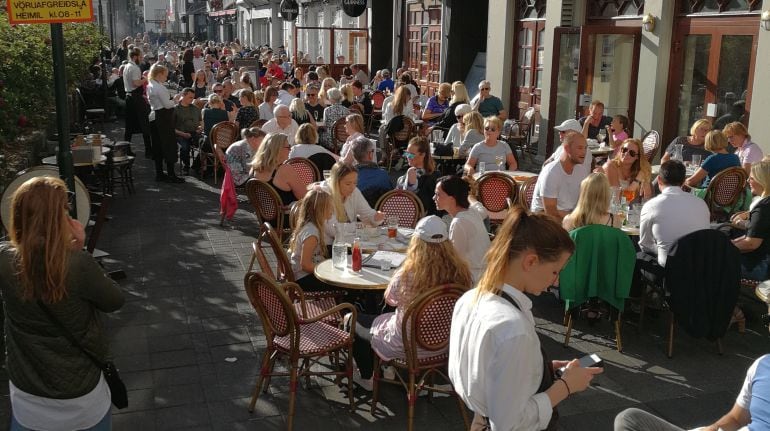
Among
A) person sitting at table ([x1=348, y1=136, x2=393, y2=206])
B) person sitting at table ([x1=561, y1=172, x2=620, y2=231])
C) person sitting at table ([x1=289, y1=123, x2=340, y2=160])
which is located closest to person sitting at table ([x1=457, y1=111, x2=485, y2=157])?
person sitting at table ([x1=289, y1=123, x2=340, y2=160])

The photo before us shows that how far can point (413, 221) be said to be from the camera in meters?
6.93

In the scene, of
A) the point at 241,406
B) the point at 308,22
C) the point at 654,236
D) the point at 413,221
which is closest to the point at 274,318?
the point at 241,406

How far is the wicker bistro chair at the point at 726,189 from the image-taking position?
7945 mm

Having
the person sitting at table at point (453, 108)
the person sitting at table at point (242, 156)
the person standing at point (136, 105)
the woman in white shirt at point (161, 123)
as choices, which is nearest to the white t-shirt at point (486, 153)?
the person sitting at table at point (242, 156)

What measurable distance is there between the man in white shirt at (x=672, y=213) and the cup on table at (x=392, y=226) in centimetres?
207

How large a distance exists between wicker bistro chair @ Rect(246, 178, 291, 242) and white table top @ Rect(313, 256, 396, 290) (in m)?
2.20

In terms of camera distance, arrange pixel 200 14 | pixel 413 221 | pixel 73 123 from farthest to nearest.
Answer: pixel 200 14, pixel 73 123, pixel 413 221

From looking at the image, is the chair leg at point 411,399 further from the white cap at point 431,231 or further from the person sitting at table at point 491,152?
the person sitting at table at point 491,152

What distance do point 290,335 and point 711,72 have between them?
29.0ft

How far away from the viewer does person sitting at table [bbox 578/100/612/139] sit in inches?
443

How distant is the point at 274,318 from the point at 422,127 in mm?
9817

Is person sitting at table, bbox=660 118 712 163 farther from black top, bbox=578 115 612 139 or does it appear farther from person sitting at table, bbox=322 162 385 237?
person sitting at table, bbox=322 162 385 237

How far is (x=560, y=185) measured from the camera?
23.6ft

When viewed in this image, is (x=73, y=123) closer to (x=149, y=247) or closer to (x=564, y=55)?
(x=149, y=247)
